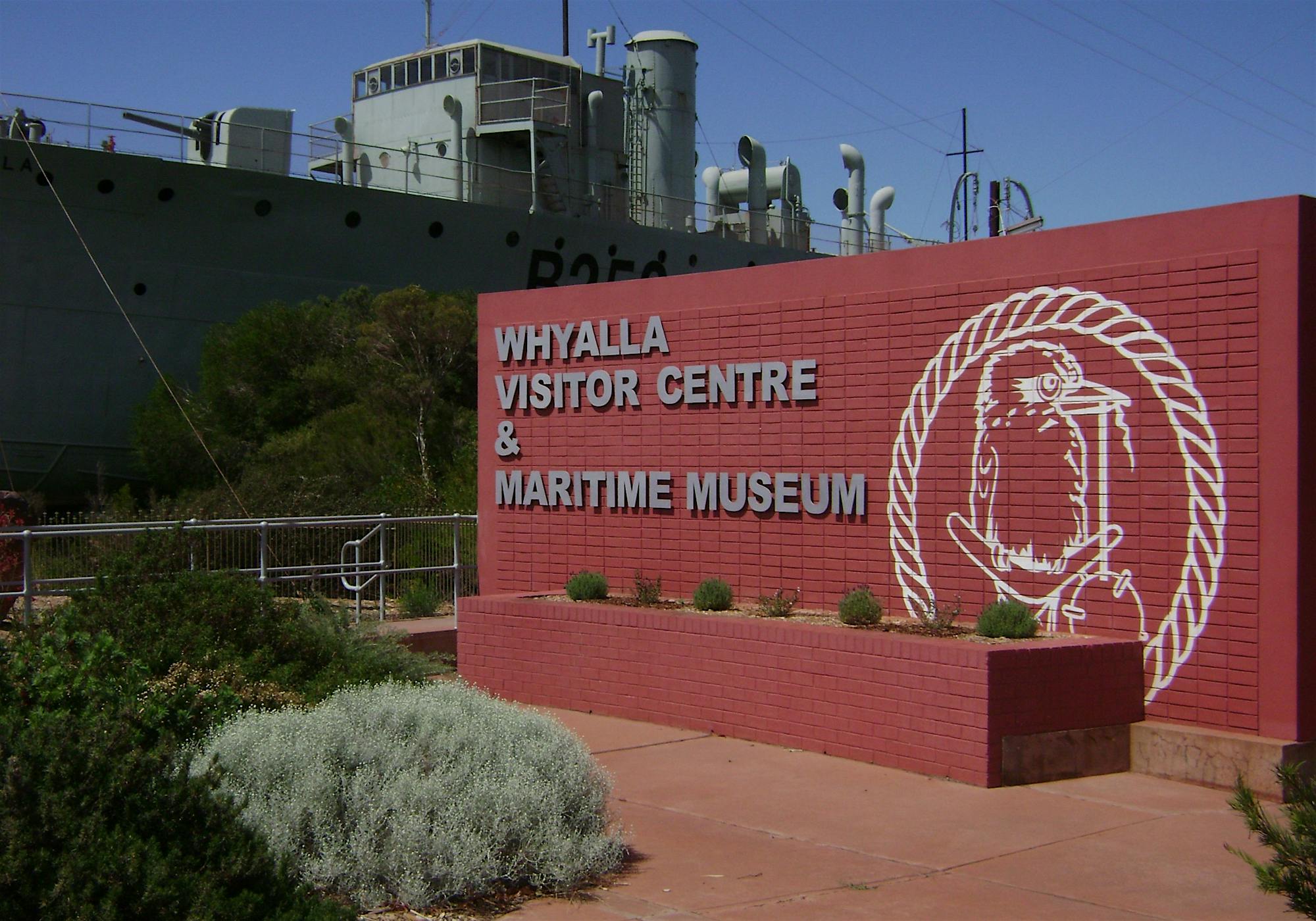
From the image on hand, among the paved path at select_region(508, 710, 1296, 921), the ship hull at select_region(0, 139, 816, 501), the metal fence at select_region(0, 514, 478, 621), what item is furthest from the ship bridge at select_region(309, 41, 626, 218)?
the paved path at select_region(508, 710, 1296, 921)

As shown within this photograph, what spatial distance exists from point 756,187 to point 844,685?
31.7 metres

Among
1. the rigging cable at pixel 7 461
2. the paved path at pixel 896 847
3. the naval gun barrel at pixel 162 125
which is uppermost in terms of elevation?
the naval gun barrel at pixel 162 125

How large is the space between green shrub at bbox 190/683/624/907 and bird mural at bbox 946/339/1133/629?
448cm

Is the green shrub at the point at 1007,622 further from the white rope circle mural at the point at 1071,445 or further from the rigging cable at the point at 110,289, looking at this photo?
the rigging cable at the point at 110,289

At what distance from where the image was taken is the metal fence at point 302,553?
13.7 metres

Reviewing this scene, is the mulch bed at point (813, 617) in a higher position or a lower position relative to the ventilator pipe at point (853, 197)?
lower

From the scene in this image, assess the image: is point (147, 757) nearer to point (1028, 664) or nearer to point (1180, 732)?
point (1028, 664)

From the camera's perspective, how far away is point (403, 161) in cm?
3591

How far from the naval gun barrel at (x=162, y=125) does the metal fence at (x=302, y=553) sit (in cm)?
1428

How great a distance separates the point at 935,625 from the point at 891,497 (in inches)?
56.8

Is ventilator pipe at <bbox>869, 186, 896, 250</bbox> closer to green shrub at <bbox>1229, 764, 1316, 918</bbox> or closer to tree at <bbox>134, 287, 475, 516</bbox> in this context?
tree at <bbox>134, 287, 475, 516</bbox>

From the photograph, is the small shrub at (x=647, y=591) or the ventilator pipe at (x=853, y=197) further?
the ventilator pipe at (x=853, y=197)

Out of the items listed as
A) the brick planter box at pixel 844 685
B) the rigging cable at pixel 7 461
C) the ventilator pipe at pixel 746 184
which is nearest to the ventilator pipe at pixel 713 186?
the ventilator pipe at pixel 746 184

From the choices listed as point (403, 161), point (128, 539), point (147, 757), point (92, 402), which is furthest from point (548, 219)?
point (147, 757)
